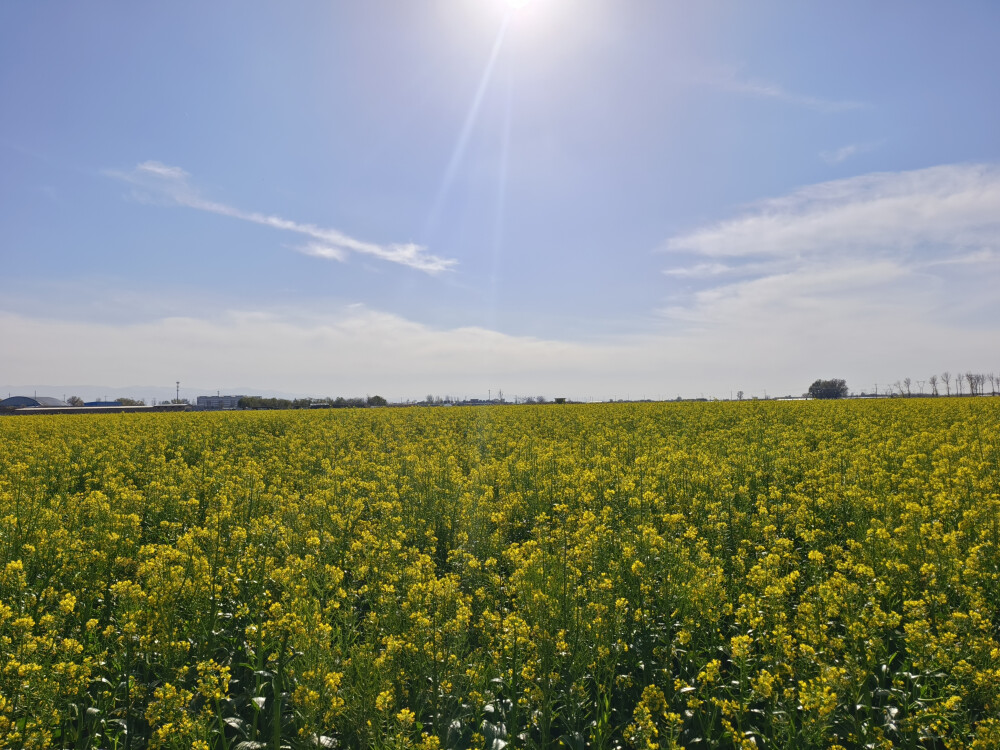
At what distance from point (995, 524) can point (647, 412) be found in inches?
886

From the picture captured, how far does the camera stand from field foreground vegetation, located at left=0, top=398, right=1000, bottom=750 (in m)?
4.07

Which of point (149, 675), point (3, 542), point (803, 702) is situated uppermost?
point (3, 542)

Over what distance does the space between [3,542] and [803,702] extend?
8.60 m

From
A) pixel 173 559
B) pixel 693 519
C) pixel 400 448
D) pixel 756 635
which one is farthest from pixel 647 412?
pixel 173 559

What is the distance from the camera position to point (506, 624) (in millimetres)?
4766

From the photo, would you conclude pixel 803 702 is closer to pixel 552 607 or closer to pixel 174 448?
pixel 552 607

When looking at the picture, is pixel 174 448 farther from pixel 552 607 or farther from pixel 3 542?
pixel 552 607

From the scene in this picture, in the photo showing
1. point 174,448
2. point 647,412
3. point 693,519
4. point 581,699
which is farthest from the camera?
point 647,412

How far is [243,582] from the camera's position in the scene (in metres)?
6.24

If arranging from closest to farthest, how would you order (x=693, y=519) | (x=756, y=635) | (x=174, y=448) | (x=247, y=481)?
1. (x=756, y=635)
2. (x=693, y=519)
3. (x=247, y=481)
4. (x=174, y=448)

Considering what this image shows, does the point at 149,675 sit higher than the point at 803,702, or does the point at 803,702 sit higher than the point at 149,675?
the point at 803,702

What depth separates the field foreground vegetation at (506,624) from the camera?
13.3 ft

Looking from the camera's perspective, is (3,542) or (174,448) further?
(174,448)

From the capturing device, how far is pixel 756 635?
5.34 meters
